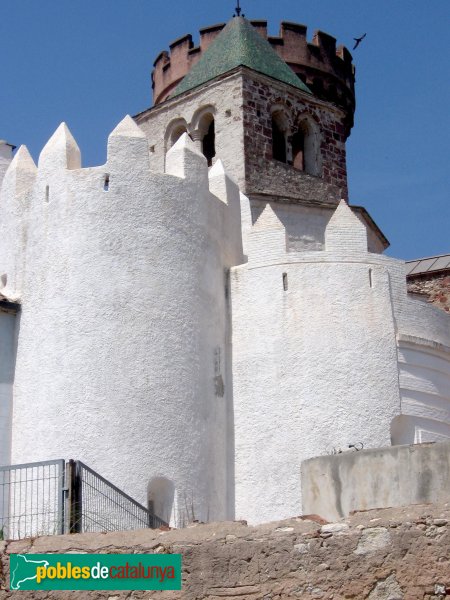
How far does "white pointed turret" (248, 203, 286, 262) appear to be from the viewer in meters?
20.8

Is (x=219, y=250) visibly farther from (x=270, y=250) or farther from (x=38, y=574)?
(x=38, y=574)

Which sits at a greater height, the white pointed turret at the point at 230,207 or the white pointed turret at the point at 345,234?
the white pointed turret at the point at 230,207

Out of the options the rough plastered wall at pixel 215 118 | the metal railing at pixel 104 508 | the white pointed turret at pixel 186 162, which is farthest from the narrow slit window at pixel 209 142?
the metal railing at pixel 104 508

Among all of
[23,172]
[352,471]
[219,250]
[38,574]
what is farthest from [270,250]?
[38,574]

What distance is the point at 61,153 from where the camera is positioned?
20.3m

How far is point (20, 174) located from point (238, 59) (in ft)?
31.9

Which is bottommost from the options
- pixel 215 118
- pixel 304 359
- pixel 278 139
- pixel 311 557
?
pixel 311 557

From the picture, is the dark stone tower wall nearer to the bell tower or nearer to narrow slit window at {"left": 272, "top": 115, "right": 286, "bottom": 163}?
the bell tower

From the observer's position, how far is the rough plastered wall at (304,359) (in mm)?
19219

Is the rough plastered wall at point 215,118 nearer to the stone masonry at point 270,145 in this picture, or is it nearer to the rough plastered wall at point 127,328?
the stone masonry at point 270,145

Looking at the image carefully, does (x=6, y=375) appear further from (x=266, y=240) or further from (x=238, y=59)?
(x=238, y=59)

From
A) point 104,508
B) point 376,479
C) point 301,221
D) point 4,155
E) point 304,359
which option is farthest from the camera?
point 301,221

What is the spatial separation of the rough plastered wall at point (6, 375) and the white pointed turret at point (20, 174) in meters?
2.72

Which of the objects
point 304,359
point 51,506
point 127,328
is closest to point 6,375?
point 127,328
